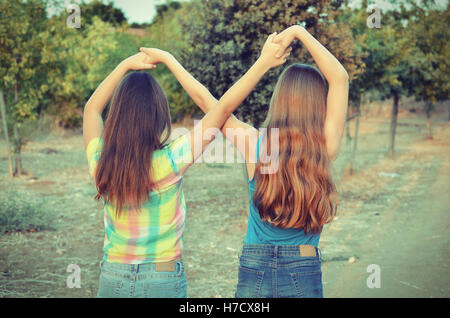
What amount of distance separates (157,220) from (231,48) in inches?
194

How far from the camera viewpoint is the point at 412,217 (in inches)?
317

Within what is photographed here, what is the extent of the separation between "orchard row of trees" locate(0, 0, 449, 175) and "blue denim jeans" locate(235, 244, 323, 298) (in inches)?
185

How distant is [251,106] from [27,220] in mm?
3984

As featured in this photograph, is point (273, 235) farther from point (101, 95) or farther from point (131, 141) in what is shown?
point (101, 95)

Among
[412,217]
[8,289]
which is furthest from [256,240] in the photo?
[412,217]

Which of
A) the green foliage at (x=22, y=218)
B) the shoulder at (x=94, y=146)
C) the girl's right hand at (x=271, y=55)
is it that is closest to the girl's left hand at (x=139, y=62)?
the shoulder at (x=94, y=146)

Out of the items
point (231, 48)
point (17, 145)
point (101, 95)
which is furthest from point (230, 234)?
point (17, 145)

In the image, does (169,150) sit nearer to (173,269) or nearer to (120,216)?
(120,216)

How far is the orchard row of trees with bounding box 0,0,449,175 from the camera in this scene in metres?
6.59

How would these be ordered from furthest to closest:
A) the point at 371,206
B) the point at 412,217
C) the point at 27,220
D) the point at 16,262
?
the point at 371,206 → the point at 412,217 → the point at 27,220 → the point at 16,262

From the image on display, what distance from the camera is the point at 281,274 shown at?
197 centimetres

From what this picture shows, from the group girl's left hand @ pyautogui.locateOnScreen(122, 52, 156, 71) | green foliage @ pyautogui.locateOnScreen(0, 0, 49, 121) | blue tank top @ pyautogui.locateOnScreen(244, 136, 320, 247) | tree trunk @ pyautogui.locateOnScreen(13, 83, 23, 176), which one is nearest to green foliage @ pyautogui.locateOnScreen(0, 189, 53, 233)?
green foliage @ pyautogui.locateOnScreen(0, 0, 49, 121)

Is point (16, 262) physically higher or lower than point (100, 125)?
lower

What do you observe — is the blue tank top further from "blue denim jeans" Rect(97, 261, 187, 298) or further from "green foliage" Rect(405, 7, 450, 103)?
"green foliage" Rect(405, 7, 450, 103)
